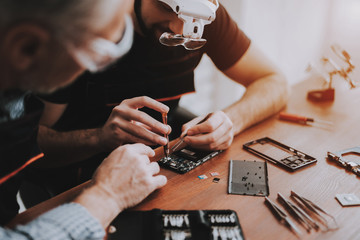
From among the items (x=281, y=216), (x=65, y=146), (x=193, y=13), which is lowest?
(x=65, y=146)

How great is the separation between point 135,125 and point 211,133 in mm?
272

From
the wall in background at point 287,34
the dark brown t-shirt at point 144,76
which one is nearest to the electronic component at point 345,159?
the dark brown t-shirt at point 144,76

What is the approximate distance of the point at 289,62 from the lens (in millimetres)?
2848

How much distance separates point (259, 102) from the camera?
1458mm

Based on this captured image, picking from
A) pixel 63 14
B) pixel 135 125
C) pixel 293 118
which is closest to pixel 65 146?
pixel 135 125

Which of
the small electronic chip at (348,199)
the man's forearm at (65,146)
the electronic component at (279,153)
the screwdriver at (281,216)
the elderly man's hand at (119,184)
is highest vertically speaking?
the elderly man's hand at (119,184)

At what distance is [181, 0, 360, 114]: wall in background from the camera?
2484 mm

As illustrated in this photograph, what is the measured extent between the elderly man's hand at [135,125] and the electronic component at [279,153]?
35cm

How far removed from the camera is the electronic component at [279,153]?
1.06 m

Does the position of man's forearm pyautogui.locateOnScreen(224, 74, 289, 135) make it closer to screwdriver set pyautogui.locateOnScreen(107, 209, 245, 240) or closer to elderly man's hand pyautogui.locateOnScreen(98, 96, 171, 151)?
elderly man's hand pyautogui.locateOnScreen(98, 96, 171, 151)

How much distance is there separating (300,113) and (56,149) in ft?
3.70

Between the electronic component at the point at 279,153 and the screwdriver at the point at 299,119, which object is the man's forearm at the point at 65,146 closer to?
the electronic component at the point at 279,153

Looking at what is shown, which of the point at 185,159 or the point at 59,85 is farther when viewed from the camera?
the point at 185,159

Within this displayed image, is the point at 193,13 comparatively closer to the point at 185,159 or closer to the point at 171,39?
the point at 171,39
